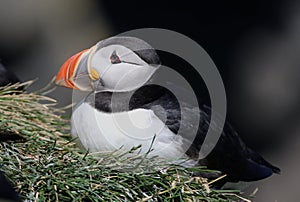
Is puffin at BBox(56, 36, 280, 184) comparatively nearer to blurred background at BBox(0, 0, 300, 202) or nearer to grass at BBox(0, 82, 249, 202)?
grass at BBox(0, 82, 249, 202)

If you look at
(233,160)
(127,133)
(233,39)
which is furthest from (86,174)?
(233,39)

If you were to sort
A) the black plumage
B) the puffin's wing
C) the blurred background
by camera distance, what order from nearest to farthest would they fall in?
1. the black plumage
2. the puffin's wing
3. the blurred background

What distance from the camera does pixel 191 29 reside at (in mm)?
7012

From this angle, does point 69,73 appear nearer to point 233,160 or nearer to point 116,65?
point 116,65

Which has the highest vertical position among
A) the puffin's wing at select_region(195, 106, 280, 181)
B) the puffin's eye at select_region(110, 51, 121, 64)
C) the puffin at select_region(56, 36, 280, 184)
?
the puffin's eye at select_region(110, 51, 121, 64)

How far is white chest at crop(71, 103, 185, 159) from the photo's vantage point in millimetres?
3256

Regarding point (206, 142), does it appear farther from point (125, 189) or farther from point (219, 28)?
point (219, 28)

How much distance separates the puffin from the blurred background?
3.37 metres

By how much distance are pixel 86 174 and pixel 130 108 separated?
2.33 ft

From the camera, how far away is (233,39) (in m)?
7.06

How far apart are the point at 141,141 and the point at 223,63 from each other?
12.9 feet

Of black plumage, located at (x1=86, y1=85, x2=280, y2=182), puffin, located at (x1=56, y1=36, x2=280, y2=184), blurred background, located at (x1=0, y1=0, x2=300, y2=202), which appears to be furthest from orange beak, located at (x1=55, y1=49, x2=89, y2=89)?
blurred background, located at (x1=0, y1=0, x2=300, y2=202)

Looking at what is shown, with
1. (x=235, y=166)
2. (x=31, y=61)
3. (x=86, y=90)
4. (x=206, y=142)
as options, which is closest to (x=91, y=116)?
(x=86, y=90)

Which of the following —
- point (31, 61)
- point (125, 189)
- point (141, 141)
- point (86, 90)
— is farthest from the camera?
point (31, 61)
